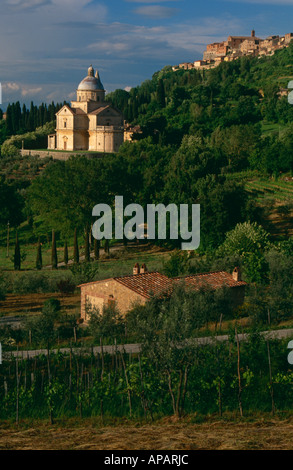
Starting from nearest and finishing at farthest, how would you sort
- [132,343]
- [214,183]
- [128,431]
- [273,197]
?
[128,431] < [132,343] < [214,183] < [273,197]

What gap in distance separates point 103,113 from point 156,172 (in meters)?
34.5

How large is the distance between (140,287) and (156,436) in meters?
12.6

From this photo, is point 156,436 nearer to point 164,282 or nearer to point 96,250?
point 164,282

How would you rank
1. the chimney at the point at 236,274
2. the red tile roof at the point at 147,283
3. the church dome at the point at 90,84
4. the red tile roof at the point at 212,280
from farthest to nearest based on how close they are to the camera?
the church dome at the point at 90,84 → the chimney at the point at 236,274 → the red tile roof at the point at 212,280 → the red tile roof at the point at 147,283

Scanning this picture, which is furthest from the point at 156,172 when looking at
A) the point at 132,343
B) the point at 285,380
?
the point at 285,380

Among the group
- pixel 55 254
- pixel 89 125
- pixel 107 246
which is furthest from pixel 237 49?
pixel 55 254

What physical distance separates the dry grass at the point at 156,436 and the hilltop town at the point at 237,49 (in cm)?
14130

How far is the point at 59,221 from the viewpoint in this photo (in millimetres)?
42594

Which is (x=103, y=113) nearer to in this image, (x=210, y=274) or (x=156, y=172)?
(x=156, y=172)

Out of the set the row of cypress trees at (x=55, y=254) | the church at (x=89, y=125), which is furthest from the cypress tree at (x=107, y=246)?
the church at (x=89, y=125)

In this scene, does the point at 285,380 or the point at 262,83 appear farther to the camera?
the point at 262,83

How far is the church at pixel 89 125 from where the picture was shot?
77000mm

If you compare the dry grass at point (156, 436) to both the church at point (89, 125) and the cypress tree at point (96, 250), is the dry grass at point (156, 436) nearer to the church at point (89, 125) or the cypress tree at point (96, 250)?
the cypress tree at point (96, 250)

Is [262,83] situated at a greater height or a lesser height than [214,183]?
greater
